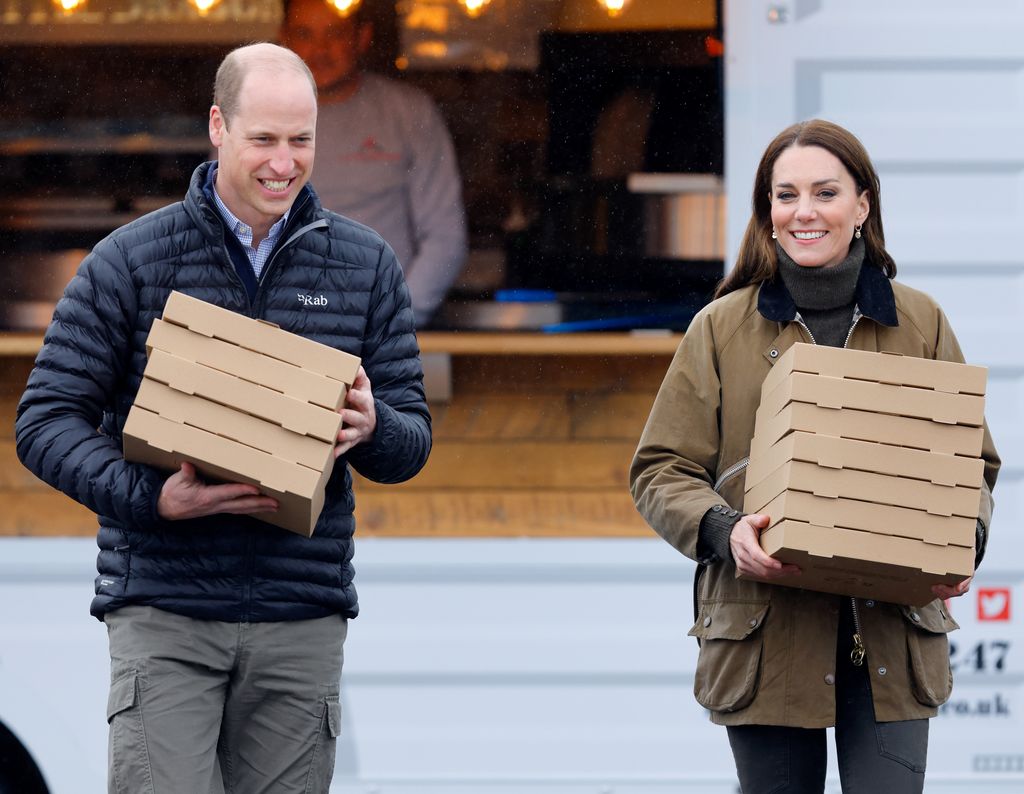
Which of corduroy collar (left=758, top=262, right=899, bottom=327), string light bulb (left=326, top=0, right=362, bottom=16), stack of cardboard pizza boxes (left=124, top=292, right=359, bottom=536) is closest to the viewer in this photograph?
stack of cardboard pizza boxes (left=124, top=292, right=359, bottom=536)

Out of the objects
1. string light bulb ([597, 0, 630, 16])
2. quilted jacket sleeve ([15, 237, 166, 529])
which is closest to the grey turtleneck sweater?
quilted jacket sleeve ([15, 237, 166, 529])

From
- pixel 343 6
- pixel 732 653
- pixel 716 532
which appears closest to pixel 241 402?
pixel 716 532

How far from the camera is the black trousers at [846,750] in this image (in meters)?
2.43

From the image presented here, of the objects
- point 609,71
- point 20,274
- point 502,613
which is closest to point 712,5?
point 609,71

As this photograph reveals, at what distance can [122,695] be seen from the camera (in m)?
2.45

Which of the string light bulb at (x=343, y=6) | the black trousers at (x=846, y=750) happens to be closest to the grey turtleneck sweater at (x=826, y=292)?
the black trousers at (x=846, y=750)

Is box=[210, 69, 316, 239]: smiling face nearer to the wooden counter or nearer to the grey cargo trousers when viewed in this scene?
the grey cargo trousers

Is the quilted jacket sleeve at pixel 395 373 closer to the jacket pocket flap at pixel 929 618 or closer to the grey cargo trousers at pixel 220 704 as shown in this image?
the grey cargo trousers at pixel 220 704

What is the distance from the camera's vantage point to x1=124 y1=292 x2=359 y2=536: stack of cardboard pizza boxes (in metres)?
2.28

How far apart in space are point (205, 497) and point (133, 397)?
0.27 metres

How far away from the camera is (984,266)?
134 inches

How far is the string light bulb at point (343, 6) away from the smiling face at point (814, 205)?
1.36 meters

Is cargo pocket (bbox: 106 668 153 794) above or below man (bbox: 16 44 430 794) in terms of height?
below

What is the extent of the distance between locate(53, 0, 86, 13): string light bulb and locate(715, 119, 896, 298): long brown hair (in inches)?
69.8
